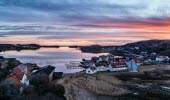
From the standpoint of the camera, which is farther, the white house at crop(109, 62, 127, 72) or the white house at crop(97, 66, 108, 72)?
the white house at crop(97, 66, 108, 72)

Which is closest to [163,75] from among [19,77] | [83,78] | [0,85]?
[83,78]

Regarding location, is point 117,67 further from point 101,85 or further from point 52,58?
point 52,58

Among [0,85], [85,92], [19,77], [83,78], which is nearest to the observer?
[0,85]

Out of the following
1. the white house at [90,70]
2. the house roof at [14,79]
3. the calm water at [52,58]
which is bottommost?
the calm water at [52,58]

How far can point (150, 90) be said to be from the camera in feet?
90.6

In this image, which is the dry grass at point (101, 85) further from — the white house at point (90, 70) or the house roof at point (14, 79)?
the house roof at point (14, 79)

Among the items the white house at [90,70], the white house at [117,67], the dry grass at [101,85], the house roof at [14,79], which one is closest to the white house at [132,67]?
the white house at [117,67]

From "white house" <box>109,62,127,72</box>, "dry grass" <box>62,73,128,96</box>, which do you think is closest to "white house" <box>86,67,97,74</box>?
"white house" <box>109,62,127,72</box>

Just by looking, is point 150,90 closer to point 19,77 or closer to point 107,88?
point 107,88

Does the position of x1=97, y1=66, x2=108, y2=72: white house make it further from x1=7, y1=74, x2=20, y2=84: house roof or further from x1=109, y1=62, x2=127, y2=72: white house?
x1=7, y1=74, x2=20, y2=84: house roof

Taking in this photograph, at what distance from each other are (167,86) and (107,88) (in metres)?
6.36

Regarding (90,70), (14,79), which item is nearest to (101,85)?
(14,79)

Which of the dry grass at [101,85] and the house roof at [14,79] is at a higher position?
the house roof at [14,79]

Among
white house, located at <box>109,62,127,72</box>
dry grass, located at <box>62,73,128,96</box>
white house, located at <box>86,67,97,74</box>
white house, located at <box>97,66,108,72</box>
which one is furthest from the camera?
white house, located at <box>97,66,108,72</box>
